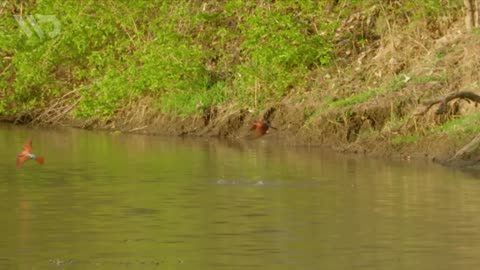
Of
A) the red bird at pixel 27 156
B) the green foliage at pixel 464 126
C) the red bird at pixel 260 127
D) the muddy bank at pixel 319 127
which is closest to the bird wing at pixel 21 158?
the red bird at pixel 27 156

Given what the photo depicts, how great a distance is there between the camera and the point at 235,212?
57.3 ft

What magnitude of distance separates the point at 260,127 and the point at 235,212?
11.9 meters

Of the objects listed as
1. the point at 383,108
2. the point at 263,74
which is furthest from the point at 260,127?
the point at 383,108

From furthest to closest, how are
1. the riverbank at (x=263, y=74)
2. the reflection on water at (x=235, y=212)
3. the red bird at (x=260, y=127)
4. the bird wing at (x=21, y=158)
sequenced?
the red bird at (x=260, y=127) → the riverbank at (x=263, y=74) → the bird wing at (x=21, y=158) → the reflection on water at (x=235, y=212)

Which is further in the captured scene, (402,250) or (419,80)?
(419,80)

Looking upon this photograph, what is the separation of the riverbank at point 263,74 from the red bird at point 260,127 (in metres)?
0.32

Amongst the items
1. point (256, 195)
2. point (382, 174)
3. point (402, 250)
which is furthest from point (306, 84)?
point (402, 250)

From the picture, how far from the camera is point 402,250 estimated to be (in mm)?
14086

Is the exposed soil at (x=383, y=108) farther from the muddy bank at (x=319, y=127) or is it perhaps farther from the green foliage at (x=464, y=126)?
the green foliage at (x=464, y=126)

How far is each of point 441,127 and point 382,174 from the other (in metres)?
3.19

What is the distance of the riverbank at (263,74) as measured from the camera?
2659cm

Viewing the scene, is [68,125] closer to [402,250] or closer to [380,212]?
[380,212]

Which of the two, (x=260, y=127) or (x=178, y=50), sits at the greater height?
(x=178, y=50)

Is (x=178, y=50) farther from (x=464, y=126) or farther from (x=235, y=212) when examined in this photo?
(x=235, y=212)
